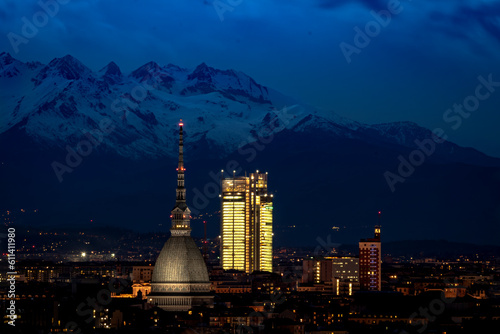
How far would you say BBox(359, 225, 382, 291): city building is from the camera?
152750mm

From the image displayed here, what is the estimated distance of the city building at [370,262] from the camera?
15275 cm

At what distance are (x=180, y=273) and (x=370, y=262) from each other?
62.3 m

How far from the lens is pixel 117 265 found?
18475cm

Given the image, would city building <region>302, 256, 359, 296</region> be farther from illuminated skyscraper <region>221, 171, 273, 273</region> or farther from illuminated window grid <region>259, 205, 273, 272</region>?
illuminated skyscraper <region>221, 171, 273, 273</region>

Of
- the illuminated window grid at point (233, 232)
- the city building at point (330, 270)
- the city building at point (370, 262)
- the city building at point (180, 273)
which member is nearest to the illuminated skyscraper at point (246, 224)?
the illuminated window grid at point (233, 232)

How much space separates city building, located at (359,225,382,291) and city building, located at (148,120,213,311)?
57.4 metres

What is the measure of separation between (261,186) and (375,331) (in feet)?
268

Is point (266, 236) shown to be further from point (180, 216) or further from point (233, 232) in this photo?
point (180, 216)

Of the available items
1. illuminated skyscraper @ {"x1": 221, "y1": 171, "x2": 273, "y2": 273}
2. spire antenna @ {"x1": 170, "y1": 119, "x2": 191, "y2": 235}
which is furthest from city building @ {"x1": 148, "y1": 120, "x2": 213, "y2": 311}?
illuminated skyscraper @ {"x1": 221, "y1": 171, "x2": 273, "y2": 273}

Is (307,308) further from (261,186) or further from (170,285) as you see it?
(261,186)

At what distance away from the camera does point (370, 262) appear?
155125 millimetres

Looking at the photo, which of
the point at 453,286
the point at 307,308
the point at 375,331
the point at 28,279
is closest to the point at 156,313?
the point at 375,331

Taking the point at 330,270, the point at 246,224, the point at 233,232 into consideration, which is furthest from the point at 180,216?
the point at 246,224

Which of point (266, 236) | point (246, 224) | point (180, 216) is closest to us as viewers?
point (180, 216)
